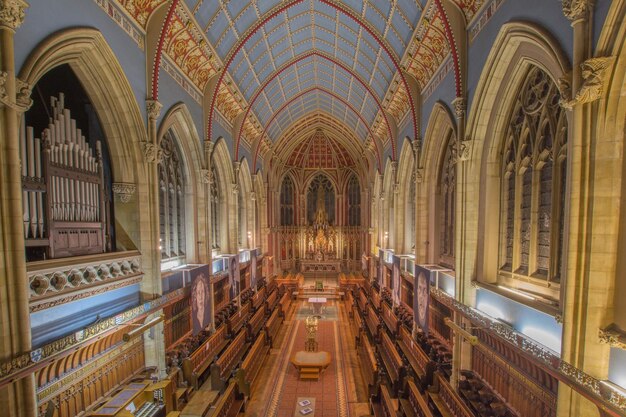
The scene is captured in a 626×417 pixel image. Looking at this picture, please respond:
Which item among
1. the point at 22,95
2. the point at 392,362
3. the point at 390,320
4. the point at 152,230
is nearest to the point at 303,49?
the point at 152,230

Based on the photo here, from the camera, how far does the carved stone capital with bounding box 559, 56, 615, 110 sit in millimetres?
4473

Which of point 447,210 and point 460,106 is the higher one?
Result: point 460,106

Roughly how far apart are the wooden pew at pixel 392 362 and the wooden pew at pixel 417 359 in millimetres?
458

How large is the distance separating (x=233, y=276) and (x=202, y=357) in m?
5.41

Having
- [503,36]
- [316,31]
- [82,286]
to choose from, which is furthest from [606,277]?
[316,31]

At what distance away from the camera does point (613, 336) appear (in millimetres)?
4559

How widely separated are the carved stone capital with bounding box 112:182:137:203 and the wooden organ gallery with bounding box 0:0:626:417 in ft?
0.39

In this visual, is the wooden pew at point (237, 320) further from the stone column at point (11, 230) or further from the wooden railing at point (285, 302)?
the stone column at point (11, 230)

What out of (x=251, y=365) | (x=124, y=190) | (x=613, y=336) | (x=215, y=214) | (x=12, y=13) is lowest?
(x=251, y=365)

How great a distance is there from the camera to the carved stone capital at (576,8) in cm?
462

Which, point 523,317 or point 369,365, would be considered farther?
point 369,365

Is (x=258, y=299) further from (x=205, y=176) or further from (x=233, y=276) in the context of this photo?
(x=205, y=176)

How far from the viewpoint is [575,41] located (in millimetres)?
4828

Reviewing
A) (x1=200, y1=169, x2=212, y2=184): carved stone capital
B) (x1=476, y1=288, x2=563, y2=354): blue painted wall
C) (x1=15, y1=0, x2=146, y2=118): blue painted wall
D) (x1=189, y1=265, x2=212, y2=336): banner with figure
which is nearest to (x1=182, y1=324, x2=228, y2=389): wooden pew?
(x1=189, y1=265, x2=212, y2=336): banner with figure
